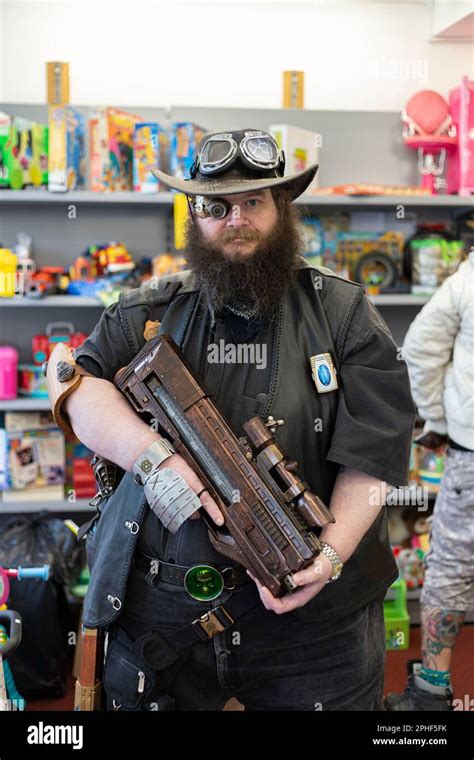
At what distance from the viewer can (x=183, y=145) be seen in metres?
3.33

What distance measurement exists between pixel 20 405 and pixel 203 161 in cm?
208

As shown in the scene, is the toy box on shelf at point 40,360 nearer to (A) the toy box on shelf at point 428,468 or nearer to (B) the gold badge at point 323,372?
(A) the toy box on shelf at point 428,468

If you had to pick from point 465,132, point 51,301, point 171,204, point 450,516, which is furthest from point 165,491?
point 465,132

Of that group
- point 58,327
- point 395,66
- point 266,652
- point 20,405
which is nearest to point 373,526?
point 266,652

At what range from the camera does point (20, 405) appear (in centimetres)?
335

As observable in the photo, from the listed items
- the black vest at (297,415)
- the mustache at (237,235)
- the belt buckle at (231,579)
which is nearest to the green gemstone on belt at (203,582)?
the belt buckle at (231,579)

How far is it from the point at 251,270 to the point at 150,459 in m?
0.40

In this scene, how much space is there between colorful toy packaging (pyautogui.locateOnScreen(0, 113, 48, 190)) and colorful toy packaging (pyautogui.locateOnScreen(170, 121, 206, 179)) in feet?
1.74

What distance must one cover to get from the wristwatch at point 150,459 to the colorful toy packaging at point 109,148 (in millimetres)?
2133

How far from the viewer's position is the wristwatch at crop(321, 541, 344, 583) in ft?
4.63

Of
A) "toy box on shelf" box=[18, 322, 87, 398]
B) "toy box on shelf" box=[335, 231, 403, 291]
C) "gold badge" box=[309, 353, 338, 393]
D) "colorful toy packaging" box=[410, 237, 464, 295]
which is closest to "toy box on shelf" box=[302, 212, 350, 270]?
"toy box on shelf" box=[335, 231, 403, 291]

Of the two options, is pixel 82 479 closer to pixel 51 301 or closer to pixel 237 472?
pixel 51 301

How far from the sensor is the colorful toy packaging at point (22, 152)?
10.6 feet

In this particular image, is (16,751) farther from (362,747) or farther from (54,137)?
(54,137)
